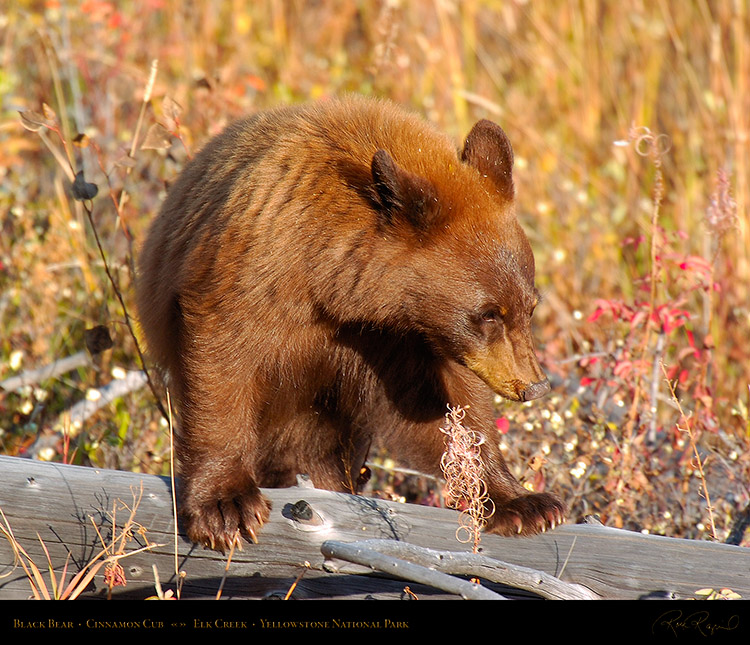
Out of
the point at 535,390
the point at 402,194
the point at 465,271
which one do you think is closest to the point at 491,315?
the point at 465,271

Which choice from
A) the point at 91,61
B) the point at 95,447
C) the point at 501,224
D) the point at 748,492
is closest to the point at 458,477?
the point at 501,224

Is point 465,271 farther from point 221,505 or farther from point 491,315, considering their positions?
point 221,505

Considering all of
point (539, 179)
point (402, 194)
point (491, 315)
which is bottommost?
point (539, 179)

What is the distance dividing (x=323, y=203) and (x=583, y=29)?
194 inches

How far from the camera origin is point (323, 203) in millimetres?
2979

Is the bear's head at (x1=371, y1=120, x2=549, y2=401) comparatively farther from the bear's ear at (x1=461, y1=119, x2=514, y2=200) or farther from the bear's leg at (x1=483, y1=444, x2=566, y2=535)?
the bear's leg at (x1=483, y1=444, x2=566, y2=535)

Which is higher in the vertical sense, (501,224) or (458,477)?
(501,224)

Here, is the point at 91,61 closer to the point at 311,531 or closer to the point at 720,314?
the point at 720,314

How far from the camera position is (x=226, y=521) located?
2900 mm

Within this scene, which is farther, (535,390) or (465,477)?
(535,390)
